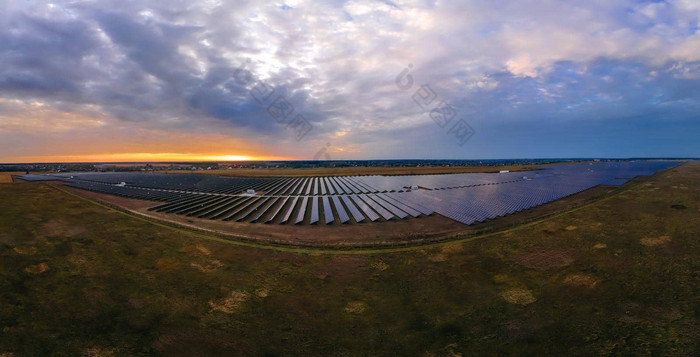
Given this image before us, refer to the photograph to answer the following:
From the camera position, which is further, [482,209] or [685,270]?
[482,209]

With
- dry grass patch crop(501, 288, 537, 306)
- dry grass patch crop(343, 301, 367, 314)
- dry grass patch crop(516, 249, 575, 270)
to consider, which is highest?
dry grass patch crop(516, 249, 575, 270)

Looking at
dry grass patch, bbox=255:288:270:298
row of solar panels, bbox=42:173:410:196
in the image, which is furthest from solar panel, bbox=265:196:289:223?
dry grass patch, bbox=255:288:270:298

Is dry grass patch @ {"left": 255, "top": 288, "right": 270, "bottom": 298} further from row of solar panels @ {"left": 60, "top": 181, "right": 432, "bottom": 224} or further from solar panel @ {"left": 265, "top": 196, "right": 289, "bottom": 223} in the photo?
solar panel @ {"left": 265, "top": 196, "right": 289, "bottom": 223}

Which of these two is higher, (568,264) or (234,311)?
(568,264)

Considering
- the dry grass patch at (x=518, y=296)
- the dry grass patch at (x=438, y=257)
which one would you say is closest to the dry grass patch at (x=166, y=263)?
the dry grass patch at (x=438, y=257)

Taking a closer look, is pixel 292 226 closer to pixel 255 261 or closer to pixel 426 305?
pixel 255 261

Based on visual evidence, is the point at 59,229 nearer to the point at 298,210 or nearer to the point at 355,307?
the point at 298,210

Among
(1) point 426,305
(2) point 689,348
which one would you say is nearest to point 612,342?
(2) point 689,348
